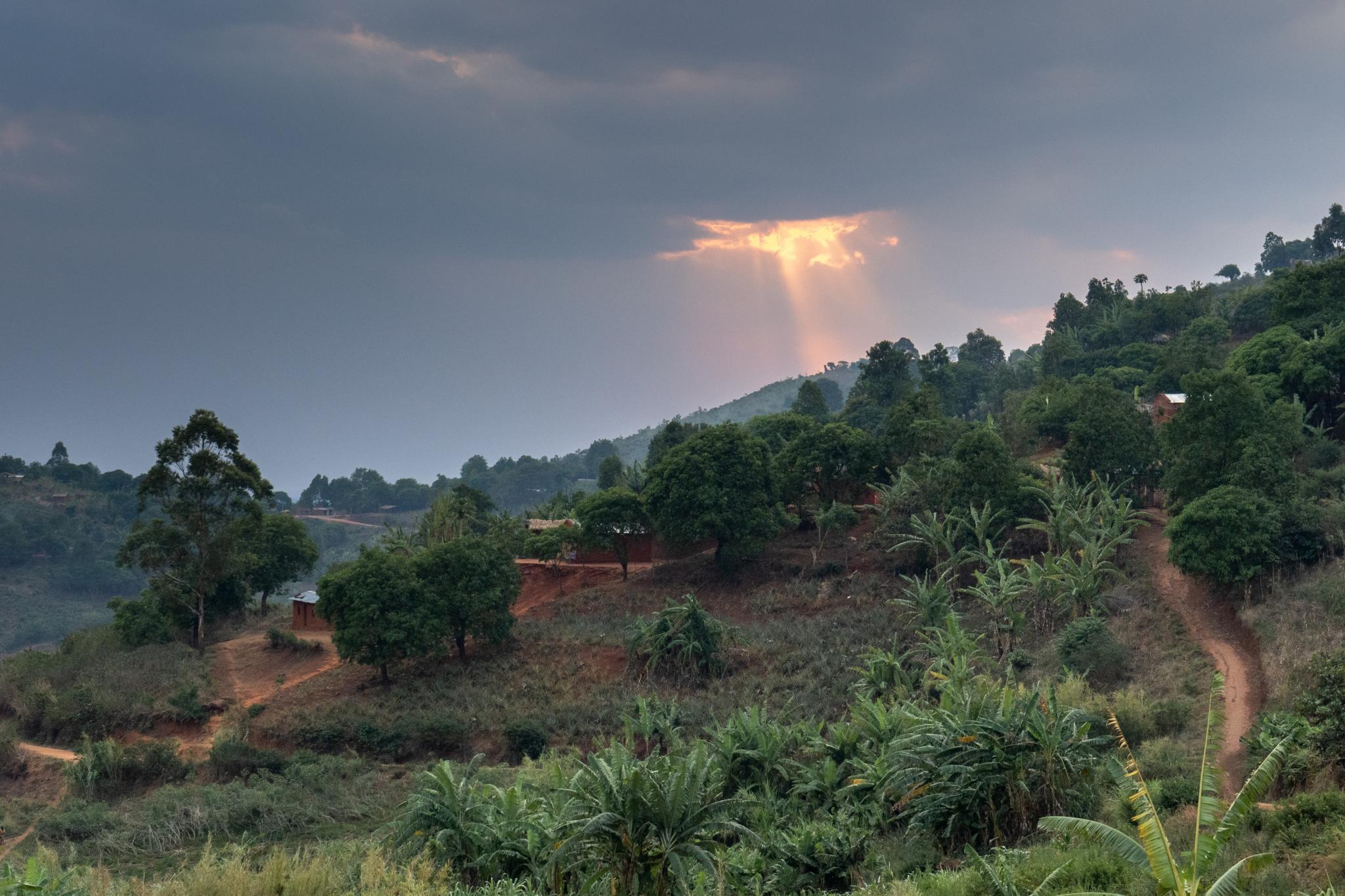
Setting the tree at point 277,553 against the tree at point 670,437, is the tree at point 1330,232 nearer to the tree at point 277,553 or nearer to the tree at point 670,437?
the tree at point 670,437

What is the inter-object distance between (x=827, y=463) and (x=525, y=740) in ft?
62.8

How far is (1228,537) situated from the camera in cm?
2528

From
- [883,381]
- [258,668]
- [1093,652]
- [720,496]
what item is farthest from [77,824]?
[883,381]

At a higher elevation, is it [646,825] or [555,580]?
[555,580]

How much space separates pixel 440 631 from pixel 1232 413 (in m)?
25.3

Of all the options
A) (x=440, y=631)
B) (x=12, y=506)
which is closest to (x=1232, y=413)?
(x=440, y=631)

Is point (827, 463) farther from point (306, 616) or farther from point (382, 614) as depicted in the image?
point (306, 616)

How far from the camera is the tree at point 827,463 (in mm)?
41125

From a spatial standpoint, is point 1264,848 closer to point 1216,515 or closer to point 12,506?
point 1216,515

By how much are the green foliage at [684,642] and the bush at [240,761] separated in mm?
10811

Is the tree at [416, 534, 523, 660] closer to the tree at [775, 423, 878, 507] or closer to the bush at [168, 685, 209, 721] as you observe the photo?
the bush at [168, 685, 209, 721]

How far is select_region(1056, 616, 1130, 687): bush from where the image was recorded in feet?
74.5

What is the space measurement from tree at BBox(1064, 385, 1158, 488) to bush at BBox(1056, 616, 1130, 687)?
12.1m

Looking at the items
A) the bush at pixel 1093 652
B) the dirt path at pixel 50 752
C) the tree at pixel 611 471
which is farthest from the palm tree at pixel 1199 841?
the tree at pixel 611 471
